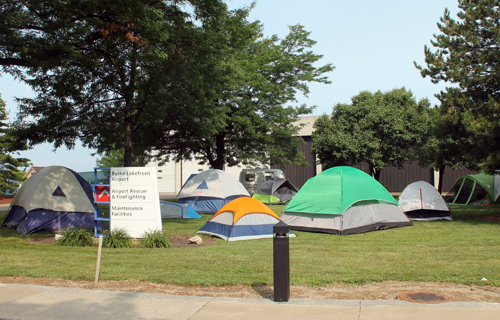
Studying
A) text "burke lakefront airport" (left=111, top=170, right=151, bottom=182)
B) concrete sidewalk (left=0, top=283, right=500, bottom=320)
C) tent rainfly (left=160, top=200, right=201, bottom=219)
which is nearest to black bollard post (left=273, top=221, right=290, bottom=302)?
concrete sidewalk (left=0, top=283, right=500, bottom=320)

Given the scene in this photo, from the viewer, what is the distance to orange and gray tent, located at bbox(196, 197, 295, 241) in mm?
11539

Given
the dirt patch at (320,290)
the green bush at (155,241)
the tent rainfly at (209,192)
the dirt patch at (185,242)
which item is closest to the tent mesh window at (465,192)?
the tent rainfly at (209,192)

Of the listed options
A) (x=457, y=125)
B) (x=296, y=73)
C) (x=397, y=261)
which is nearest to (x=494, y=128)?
(x=457, y=125)

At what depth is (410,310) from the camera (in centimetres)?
531

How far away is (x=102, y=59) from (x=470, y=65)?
13.3m

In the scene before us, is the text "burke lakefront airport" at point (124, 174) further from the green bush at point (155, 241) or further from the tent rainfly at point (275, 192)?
the tent rainfly at point (275, 192)

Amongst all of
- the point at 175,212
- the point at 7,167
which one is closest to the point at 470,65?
the point at 175,212

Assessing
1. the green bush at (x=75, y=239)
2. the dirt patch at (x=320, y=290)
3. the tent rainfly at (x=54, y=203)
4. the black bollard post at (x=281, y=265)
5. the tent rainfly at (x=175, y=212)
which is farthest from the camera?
the tent rainfly at (x=175, y=212)

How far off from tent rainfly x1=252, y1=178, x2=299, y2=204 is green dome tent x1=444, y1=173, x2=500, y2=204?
10.2 meters

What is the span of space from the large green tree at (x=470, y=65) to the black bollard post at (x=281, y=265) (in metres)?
11.4

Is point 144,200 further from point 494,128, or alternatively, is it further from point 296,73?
point 296,73

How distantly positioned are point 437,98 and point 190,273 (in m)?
13.4

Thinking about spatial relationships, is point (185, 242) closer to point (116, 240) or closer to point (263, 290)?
point (116, 240)

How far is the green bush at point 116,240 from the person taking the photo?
34.0ft
